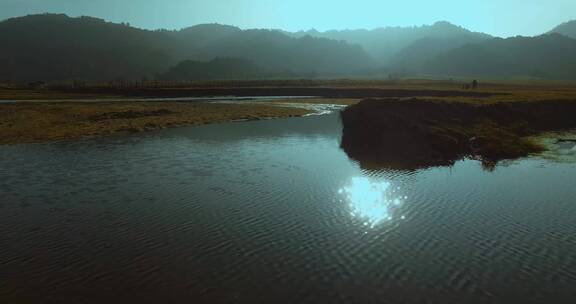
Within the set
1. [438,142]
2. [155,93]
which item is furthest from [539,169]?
[155,93]

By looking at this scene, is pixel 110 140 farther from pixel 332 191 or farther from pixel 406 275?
pixel 406 275

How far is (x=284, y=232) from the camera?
2005 cm

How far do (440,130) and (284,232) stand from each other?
28705mm

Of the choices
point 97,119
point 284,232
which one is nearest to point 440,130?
A: point 284,232

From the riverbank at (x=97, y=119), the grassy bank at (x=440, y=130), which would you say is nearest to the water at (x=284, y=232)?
the grassy bank at (x=440, y=130)

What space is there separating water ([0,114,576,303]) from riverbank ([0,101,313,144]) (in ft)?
62.9

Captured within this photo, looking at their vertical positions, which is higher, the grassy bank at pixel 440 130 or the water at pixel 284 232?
the grassy bank at pixel 440 130

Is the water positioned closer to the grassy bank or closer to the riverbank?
the grassy bank

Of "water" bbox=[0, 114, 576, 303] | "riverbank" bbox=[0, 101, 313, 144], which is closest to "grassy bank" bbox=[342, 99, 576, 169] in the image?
"water" bbox=[0, 114, 576, 303]

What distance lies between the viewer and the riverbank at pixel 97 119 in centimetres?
5353

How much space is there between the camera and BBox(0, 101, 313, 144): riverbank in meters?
53.5

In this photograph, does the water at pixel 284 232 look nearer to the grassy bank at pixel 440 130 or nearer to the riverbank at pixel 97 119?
the grassy bank at pixel 440 130

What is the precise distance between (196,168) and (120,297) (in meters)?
20.4

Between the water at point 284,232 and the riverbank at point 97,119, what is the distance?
1918 centimetres
